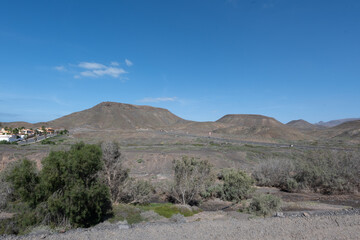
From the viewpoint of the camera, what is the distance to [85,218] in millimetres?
12312

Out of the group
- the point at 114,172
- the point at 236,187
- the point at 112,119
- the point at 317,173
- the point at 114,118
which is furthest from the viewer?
the point at 114,118

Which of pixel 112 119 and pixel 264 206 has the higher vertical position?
pixel 112 119

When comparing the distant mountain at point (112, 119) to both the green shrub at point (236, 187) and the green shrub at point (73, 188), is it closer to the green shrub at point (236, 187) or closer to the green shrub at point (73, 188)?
the green shrub at point (236, 187)

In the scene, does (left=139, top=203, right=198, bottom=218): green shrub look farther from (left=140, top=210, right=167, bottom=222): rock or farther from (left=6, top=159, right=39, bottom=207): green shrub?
(left=6, top=159, right=39, bottom=207): green shrub

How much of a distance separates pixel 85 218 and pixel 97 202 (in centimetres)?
102

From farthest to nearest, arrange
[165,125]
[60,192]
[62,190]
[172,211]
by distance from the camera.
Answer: [165,125] < [172,211] < [62,190] < [60,192]

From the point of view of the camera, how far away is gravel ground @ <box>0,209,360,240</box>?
30.5 ft

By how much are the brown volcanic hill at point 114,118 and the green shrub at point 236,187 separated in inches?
4222

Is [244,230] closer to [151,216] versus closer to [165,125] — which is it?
[151,216]

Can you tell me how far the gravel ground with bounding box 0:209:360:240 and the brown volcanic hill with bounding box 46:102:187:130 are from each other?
11513 centimetres

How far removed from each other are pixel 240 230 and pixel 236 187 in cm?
982

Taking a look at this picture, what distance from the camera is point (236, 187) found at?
19.5m

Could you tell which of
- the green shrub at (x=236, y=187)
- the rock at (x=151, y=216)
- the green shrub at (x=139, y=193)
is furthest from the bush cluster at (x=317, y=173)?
the rock at (x=151, y=216)

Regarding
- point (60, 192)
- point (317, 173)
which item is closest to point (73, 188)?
point (60, 192)
